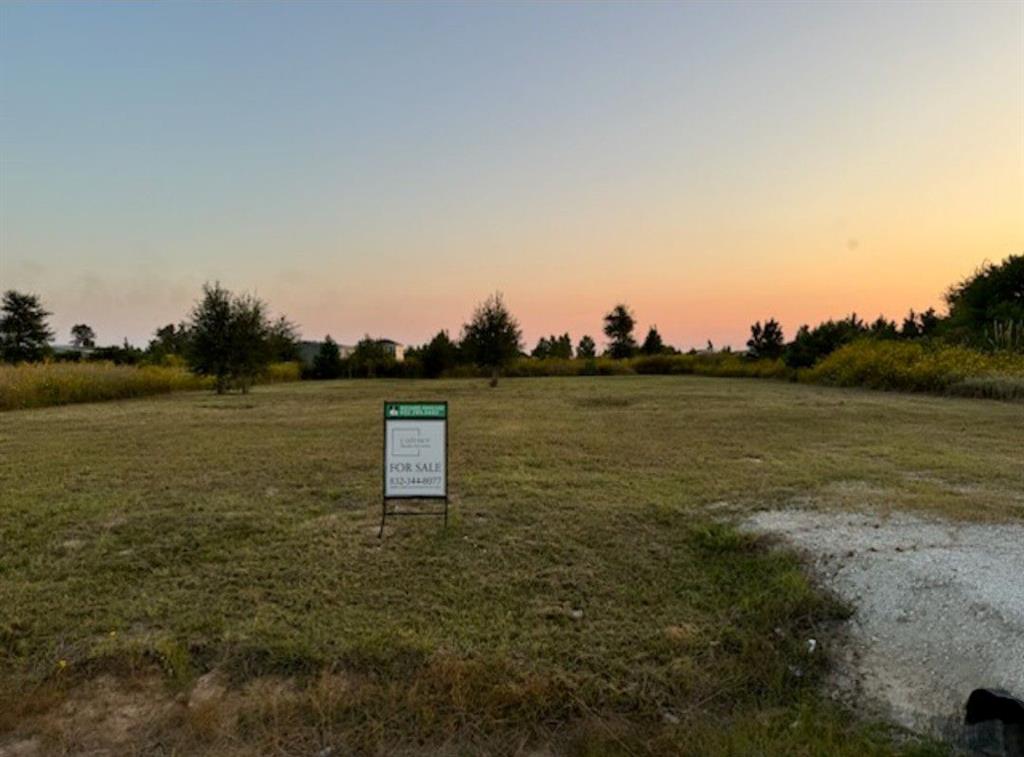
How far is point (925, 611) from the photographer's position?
9.25 ft

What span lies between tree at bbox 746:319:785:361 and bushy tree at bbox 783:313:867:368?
699 cm

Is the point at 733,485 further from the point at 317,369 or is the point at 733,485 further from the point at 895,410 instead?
the point at 317,369

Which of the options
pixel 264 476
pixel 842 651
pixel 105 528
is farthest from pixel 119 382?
pixel 842 651

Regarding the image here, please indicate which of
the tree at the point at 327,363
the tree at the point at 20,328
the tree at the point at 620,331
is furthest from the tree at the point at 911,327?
the tree at the point at 20,328

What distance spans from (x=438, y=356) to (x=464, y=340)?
441 inches

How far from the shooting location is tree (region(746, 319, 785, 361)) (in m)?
36.2

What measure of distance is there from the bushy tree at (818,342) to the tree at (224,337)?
23743 millimetres

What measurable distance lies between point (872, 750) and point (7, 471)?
8.20 m

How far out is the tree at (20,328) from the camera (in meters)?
34.7

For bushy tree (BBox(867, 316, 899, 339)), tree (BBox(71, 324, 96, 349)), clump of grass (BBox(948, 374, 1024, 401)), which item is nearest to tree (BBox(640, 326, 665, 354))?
bushy tree (BBox(867, 316, 899, 339))

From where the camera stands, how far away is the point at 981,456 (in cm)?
701

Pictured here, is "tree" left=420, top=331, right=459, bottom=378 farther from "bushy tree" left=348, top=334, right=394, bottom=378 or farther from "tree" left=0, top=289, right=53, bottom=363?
"tree" left=0, top=289, right=53, bottom=363

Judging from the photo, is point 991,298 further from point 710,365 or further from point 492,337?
point 492,337

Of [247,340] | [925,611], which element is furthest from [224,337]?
[925,611]
